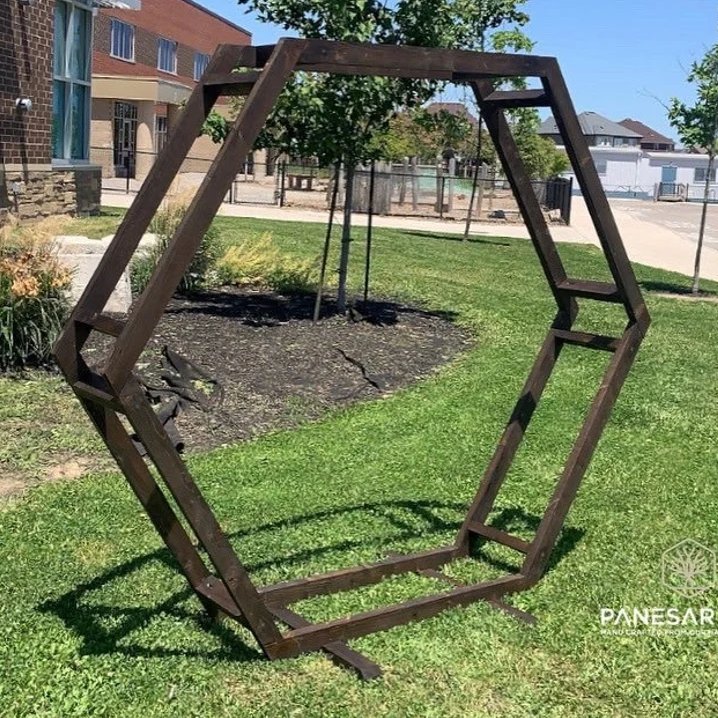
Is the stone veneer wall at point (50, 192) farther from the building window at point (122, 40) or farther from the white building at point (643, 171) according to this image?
the white building at point (643, 171)

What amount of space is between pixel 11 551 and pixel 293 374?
3475 mm

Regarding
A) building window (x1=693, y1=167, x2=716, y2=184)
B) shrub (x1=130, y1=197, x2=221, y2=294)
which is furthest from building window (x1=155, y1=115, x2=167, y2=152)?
building window (x1=693, y1=167, x2=716, y2=184)

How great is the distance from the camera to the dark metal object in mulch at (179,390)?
20.3 feet

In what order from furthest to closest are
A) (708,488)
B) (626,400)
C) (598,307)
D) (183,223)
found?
(598,307), (626,400), (708,488), (183,223)

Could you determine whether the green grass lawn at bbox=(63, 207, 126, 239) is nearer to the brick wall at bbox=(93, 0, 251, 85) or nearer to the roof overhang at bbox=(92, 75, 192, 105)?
the roof overhang at bbox=(92, 75, 192, 105)

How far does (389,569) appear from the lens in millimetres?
4090

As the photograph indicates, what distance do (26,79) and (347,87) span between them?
25.8 feet

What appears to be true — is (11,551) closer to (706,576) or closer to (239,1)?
(706,576)

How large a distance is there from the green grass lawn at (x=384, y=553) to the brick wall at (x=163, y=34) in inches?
1509

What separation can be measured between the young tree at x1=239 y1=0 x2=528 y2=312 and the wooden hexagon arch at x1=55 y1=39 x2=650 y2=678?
483cm

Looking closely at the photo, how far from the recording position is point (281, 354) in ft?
26.3

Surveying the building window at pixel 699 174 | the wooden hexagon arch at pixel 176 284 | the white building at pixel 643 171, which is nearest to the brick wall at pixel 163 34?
the white building at pixel 643 171

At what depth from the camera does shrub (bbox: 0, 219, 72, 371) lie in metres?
7.00

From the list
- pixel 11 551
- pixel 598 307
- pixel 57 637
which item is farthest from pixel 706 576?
pixel 598 307
